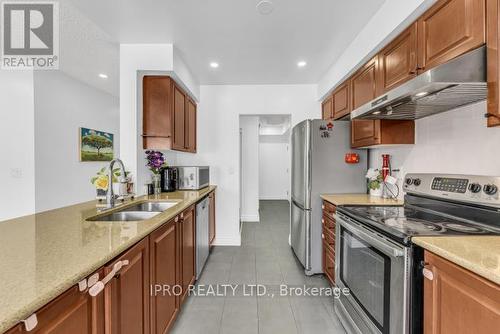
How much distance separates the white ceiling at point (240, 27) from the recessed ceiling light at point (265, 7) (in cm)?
4

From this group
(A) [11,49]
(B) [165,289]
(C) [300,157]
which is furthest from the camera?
(C) [300,157]

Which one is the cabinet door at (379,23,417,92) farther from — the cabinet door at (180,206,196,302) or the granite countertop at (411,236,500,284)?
the cabinet door at (180,206,196,302)

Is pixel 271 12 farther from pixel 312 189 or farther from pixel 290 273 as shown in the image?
pixel 290 273

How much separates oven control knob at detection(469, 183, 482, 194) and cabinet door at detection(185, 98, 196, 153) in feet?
9.06

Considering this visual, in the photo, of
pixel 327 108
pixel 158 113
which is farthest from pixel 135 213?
pixel 327 108

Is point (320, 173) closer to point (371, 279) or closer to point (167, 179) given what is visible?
point (371, 279)

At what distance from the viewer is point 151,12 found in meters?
1.90

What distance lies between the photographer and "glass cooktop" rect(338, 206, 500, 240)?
1185 mm

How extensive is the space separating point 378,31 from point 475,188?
53.7 inches

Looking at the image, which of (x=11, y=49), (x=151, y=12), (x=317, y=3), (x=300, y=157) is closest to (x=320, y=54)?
(x=317, y=3)

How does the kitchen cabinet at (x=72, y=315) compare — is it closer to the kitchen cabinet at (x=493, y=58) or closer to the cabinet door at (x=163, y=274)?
the cabinet door at (x=163, y=274)

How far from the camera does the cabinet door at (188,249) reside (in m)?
1.96

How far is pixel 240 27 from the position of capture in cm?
210

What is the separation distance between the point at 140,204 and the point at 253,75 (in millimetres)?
2227
